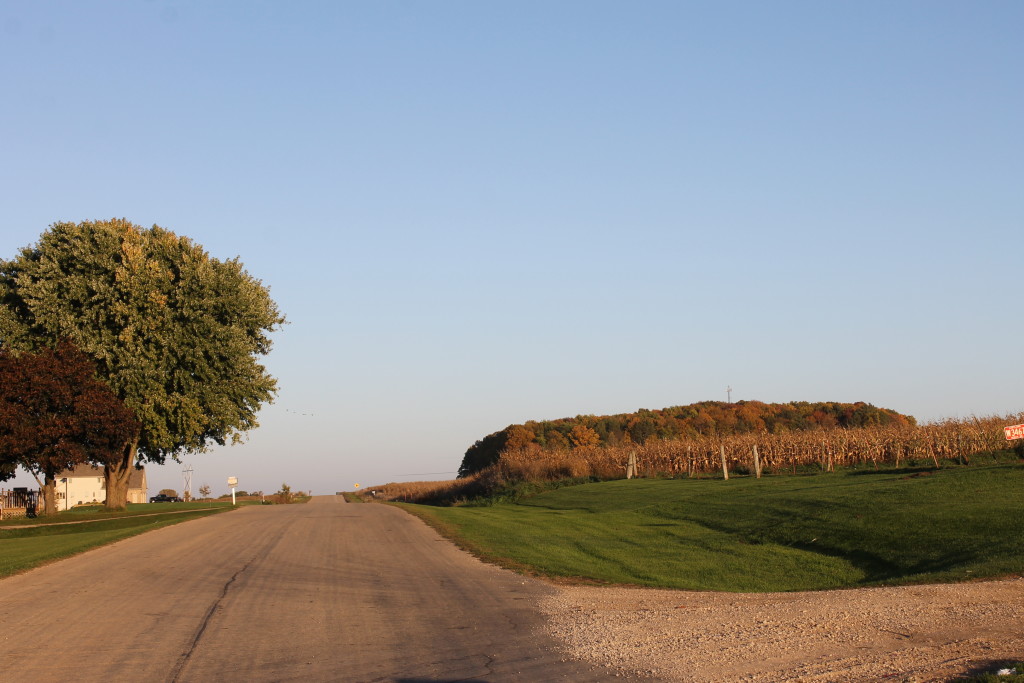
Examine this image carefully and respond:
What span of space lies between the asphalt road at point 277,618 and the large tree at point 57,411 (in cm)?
1663

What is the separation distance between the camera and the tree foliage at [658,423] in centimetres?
10525

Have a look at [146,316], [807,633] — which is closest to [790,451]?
[146,316]

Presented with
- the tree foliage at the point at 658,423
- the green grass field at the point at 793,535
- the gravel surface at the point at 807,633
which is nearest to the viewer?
the gravel surface at the point at 807,633

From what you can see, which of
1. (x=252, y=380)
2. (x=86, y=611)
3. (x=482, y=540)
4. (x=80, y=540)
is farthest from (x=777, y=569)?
(x=252, y=380)

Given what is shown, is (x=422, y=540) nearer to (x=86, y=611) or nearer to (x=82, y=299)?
(x=86, y=611)

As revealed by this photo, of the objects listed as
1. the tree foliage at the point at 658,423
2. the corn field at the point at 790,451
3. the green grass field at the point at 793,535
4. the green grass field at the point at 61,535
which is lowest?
the green grass field at the point at 793,535

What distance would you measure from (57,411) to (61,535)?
8.69 metres

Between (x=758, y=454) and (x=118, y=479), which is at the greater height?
(x=118, y=479)

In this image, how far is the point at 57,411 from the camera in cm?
3597

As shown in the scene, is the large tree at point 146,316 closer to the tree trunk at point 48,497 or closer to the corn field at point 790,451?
the tree trunk at point 48,497

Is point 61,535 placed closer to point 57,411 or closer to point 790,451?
point 57,411

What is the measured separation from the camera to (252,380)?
129ft

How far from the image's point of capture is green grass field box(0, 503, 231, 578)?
19484 millimetres

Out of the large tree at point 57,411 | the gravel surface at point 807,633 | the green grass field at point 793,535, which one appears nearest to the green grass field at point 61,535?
the large tree at point 57,411
